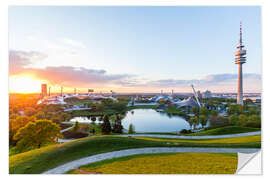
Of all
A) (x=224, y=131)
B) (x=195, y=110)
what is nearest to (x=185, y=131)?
(x=195, y=110)

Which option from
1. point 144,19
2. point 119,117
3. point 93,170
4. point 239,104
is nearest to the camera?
point 93,170

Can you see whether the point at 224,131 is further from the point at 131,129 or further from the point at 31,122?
the point at 31,122

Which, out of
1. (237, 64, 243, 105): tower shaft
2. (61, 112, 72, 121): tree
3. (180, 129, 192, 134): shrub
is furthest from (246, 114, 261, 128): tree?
(61, 112, 72, 121): tree

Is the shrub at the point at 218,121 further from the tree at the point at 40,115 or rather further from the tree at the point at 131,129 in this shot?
the tree at the point at 40,115

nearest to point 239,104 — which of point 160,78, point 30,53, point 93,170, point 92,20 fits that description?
point 160,78

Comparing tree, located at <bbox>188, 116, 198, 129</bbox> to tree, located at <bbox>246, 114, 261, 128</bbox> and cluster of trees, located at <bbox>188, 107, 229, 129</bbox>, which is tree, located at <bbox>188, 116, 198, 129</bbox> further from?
tree, located at <bbox>246, 114, 261, 128</bbox>

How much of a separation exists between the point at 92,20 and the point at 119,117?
13.6 ft

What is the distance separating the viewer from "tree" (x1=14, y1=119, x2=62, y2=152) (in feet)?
11.3

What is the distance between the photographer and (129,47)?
169 inches

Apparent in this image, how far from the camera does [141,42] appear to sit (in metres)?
4.23

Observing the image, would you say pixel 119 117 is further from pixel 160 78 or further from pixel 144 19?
pixel 144 19

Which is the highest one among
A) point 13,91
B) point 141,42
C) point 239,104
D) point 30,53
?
point 141,42

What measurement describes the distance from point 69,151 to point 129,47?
436cm

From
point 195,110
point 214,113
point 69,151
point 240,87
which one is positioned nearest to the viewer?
point 69,151
